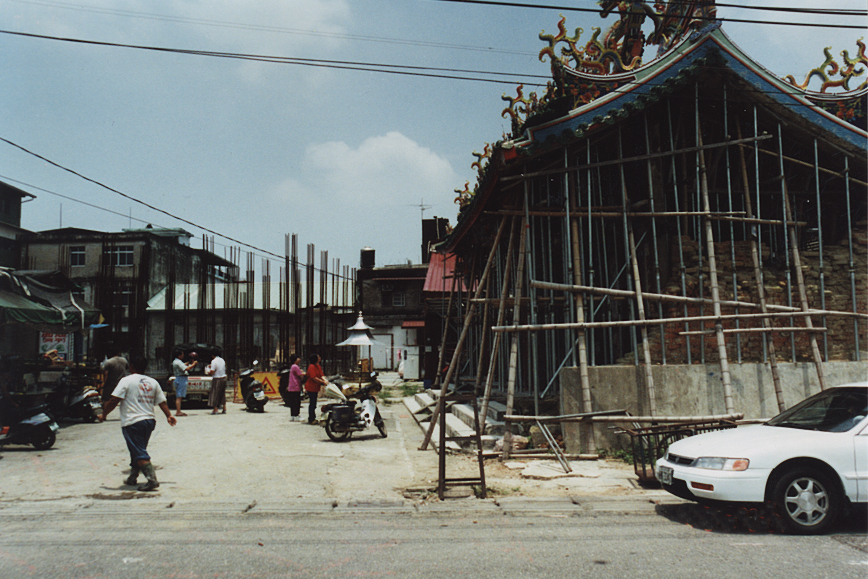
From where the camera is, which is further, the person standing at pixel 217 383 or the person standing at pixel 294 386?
the person standing at pixel 217 383

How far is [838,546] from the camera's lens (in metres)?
5.21

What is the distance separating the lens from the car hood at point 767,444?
5758 mm

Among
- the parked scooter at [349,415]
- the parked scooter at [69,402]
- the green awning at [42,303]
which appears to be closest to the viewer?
the parked scooter at [349,415]

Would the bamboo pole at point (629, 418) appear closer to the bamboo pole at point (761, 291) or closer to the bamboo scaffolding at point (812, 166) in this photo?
the bamboo pole at point (761, 291)

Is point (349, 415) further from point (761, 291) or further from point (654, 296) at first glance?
point (761, 291)

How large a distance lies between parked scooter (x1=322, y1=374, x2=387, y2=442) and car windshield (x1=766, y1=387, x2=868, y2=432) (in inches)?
293

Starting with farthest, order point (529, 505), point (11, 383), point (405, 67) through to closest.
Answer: point (11, 383), point (405, 67), point (529, 505)

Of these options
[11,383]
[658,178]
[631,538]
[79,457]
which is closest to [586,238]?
[658,178]

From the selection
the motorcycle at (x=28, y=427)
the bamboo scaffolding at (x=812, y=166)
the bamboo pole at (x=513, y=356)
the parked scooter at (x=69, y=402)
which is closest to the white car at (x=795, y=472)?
the bamboo pole at (x=513, y=356)

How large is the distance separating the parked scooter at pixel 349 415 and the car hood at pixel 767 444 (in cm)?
689

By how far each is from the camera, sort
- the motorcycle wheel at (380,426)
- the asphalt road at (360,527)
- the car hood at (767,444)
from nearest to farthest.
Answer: the asphalt road at (360,527), the car hood at (767,444), the motorcycle wheel at (380,426)

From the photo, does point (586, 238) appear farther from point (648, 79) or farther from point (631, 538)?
point (631, 538)

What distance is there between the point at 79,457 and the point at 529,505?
7524 millimetres

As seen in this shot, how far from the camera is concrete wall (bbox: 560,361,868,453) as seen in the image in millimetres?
9438
